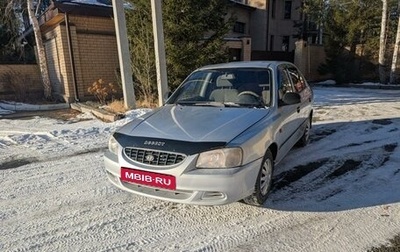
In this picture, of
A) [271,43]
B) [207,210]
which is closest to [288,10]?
[271,43]

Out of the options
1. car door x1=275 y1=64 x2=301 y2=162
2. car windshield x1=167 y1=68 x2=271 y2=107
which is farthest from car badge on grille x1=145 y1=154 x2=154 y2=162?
car door x1=275 y1=64 x2=301 y2=162

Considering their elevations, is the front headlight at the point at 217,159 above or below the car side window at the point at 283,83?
below

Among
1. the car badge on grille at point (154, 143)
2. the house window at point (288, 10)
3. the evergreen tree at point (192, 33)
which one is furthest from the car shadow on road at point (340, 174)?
the house window at point (288, 10)

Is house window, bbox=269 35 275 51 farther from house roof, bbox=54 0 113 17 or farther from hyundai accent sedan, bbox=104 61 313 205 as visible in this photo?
hyundai accent sedan, bbox=104 61 313 205

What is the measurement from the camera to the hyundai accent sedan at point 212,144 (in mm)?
2785

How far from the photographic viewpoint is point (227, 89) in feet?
13.8

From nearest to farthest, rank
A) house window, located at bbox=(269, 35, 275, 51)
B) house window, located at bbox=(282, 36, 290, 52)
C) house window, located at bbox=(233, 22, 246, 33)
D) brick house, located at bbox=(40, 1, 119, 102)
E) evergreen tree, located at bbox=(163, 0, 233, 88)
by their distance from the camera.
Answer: evergreen tree, located at bbox=(163, 0, 233, 88) < brick house, located at bbox=(40, 1, 119, 102) < house window, located at bbox=(233, 22, 246, 33) < house window, located at bbox=(269, 35, 275, 51) < house window, located at bbox=(282, 36, 290, 52)

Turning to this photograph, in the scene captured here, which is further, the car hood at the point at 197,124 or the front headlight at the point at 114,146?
the front headlight at the point at 114,146

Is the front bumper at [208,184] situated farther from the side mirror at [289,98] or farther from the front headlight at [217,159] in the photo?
the side mirror at [289,98]

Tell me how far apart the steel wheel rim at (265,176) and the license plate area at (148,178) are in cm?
Result: 104

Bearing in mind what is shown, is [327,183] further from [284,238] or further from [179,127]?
[179,127]

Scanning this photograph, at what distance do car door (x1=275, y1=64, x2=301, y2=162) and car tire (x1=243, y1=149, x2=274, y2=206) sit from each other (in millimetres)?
375

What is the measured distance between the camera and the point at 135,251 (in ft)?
8.59

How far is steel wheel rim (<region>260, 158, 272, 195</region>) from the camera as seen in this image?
10.9ft
